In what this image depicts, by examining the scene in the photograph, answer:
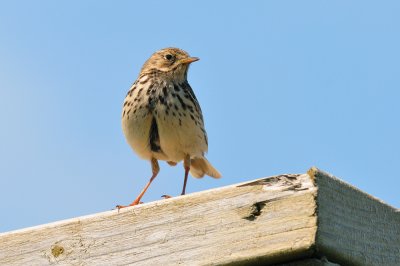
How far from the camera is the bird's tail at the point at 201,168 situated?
28.6 ft

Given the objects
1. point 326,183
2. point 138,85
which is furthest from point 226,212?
point 138,85

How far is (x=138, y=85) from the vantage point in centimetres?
802

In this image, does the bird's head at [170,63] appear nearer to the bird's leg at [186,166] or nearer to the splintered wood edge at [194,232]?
the bird's leg at [186,166]

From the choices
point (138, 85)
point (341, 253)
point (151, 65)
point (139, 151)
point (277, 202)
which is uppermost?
point (151, 65)

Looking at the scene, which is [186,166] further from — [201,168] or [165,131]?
[165,131]

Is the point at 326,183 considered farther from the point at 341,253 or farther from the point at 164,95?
the point at 164,95

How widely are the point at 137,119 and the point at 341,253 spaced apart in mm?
4359

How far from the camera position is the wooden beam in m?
3.37

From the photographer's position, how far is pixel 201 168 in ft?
28.9

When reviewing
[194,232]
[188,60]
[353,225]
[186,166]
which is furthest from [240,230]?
[188,60]

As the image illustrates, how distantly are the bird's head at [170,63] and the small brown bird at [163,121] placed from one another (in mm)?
41

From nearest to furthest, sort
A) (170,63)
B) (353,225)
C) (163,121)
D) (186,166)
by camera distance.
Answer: (353,225) < (163,121) < (186,166) < (170,63)

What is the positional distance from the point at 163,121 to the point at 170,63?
136cm

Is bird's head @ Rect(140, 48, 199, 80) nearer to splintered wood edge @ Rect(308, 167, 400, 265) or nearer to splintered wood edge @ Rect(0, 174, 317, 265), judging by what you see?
splintered wood edge @ Rect(0, 174, 317, 265)
